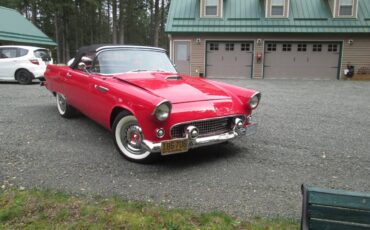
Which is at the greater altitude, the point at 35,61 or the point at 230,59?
the point at 230,59

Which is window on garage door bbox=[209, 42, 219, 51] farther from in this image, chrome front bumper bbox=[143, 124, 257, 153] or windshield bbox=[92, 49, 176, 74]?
chrome front bumper bbox=[143, 124, 257, 153]

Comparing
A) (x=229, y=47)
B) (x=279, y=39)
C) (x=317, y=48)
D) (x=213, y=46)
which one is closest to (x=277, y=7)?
(x=279, y=39)

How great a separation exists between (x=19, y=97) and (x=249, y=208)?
8.29 meters

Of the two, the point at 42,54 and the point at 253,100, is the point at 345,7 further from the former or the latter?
the point at 253,100

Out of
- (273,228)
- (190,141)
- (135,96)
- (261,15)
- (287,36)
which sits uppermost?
(261,15)

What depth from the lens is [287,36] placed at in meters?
19.0

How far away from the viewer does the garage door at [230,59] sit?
19.7 metres

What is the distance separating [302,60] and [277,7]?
3.49 meters

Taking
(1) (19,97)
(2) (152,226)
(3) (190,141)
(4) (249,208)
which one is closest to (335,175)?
(4) (249,208)

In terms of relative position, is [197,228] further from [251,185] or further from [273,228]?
[251,185]

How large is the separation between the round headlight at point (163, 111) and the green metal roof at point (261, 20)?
53.0 feet

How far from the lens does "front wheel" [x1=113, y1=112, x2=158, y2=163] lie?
401 cm

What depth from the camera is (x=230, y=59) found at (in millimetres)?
19844

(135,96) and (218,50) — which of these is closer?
(135,96)
